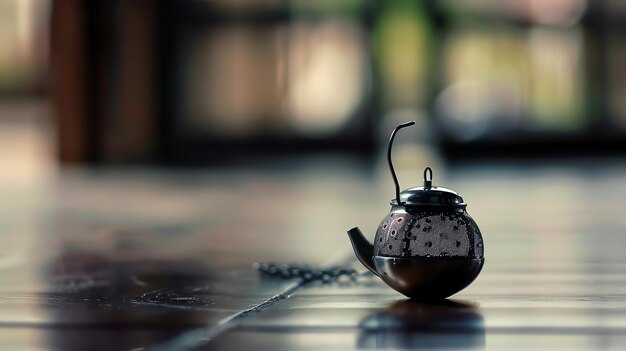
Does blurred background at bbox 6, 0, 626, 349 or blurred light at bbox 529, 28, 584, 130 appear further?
blurred light at bbox 529, 28, 584, 130

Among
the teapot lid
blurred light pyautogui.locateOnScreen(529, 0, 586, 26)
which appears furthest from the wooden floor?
blurred light pyautogui.locateOnScreen(529, 0, 586, 26)

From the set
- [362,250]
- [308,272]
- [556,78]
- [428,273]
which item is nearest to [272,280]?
[308,272]

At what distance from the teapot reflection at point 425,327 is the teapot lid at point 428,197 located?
0.13 meters

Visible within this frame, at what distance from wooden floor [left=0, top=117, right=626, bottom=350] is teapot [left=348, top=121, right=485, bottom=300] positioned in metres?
0.04

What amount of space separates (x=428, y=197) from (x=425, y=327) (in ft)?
0.79

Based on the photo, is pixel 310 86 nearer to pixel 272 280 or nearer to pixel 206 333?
pixel 272 280

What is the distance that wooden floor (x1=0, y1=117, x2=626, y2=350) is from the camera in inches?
51.0

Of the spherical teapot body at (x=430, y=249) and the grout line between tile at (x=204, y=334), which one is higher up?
the spherical teapot body at (x=430, y=249)

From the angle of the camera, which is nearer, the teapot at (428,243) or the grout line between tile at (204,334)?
the grout line between tile at (204,334)

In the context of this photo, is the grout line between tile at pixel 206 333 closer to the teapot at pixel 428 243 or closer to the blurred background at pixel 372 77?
the teapot at pixel 428 243

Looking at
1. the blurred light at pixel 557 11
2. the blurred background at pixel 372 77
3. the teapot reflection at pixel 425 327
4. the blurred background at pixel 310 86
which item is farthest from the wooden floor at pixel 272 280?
the blurred light at pixel 557 11

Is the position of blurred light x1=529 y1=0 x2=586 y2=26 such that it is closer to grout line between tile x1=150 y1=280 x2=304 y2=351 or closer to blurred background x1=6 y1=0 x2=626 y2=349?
blurred background x1=6 y1=0 x2=626 y2=349

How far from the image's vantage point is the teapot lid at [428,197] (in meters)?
1.54

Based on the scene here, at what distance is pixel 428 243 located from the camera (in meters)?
1.53
